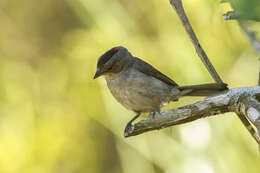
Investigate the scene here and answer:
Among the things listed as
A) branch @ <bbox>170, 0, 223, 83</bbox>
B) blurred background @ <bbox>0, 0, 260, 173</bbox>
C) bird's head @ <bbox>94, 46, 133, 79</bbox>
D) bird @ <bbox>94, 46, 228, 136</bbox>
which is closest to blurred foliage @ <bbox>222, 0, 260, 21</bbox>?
branch @ <bbox>170, 0, 223, 83</bbox>

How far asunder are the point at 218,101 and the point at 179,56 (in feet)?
5.76

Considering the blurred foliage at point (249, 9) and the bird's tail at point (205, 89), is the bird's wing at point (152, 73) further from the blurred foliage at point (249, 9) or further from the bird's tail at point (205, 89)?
the blurred foliage at point (249, 9)

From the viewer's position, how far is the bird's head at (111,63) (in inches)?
125

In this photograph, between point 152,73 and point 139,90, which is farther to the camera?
point 152,73

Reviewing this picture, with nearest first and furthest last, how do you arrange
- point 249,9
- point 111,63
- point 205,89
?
point 249,9 < point 205,89 < point 111,63

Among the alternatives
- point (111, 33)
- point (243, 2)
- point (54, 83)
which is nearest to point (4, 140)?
point (54, 83)

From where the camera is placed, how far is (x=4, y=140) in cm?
409

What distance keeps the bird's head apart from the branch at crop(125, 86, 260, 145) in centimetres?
74

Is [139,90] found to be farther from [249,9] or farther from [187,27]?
Answer: [249,9]

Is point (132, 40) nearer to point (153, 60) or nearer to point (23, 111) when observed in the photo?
point (153, 60)

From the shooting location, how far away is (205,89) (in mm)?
2834

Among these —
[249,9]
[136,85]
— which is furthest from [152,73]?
[249,9]

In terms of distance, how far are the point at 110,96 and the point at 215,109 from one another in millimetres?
1851

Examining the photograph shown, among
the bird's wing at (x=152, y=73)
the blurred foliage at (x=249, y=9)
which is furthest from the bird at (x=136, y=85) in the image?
the blurred foliage at (x=249, y=9)
